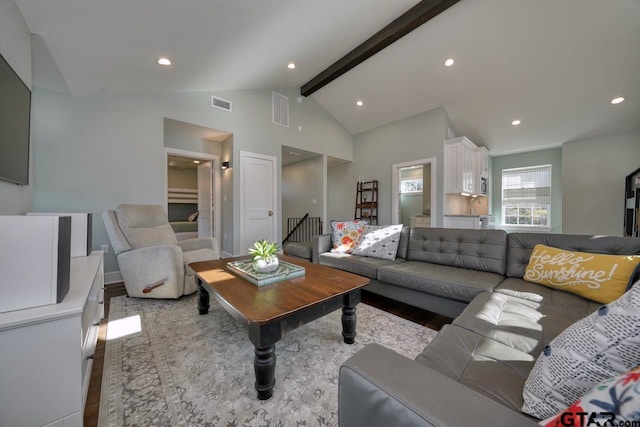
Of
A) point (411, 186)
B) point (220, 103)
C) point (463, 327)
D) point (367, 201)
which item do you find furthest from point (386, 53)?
point (463, 327)

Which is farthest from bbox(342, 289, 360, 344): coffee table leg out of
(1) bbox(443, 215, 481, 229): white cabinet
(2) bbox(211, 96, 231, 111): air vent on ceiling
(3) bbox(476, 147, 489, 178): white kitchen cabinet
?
(3) bbox(476, 147, 489, 178): white kitchen cabinet

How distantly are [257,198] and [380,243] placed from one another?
280 cm

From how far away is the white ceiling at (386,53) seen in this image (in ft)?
7.04

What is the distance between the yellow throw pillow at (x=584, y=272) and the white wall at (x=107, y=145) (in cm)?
412

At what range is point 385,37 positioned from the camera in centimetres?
345

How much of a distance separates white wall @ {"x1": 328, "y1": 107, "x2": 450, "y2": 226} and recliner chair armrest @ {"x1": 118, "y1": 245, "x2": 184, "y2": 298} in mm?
4411

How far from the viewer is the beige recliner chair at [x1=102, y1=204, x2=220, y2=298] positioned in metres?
2.39

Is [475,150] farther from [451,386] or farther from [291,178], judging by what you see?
[451,386]

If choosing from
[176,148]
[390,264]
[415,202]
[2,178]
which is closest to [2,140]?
[2,178]

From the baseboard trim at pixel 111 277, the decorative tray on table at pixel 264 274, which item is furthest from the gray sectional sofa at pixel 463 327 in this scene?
the baseboard trim at pixel 111 277

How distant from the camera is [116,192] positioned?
317 centimetres

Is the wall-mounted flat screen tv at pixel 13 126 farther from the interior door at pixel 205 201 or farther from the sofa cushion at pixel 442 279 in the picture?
the sofa cushion at pixel 442 279

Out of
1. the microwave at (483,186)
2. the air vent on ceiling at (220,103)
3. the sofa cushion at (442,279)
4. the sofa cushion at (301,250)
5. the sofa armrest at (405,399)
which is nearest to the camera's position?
the sofa armrest at (405,399)

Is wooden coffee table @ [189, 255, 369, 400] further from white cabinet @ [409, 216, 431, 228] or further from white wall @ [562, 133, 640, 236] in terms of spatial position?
white wall @ [562, 133, 640, 236]
